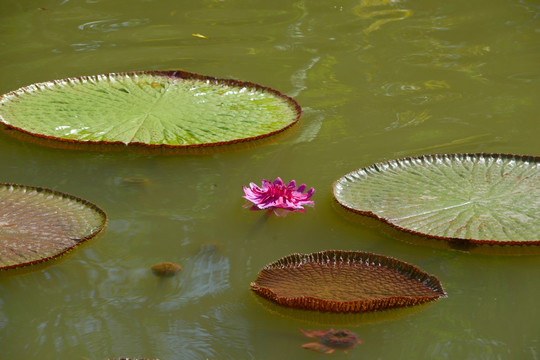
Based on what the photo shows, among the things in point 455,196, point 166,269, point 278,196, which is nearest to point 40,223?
point 166,269

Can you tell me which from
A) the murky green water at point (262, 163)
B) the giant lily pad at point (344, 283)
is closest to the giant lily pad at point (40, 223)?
the murky green water at point (262, 163)

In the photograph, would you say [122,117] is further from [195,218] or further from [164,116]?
[195,218]

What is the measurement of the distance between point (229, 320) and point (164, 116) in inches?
49.3

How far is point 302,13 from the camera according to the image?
4.32m

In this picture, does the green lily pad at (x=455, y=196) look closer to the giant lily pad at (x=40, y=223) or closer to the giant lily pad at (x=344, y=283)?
the giant lily pad at (x=344, y=283)

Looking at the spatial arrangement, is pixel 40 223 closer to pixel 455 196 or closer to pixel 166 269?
pixel 166 269

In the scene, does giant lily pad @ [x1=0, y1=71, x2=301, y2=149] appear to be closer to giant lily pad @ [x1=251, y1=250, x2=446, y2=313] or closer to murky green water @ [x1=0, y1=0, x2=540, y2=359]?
murky green water @ [x1=0, y1=0, x2=540, y2=359]

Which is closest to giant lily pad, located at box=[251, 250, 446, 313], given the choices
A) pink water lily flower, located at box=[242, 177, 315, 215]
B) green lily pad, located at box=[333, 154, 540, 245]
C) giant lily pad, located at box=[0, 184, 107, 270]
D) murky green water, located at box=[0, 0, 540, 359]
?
murky green water, located at box=[0, 0, 540, 359]

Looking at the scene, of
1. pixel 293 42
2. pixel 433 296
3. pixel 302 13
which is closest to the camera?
pixel 433 296

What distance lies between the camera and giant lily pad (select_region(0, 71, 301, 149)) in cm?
257

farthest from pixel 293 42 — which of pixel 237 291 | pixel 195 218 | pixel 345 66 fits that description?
pixel 237 291

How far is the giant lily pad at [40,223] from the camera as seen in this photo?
1875 millimetres

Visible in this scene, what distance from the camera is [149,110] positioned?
279 cm

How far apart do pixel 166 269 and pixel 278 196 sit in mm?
451
